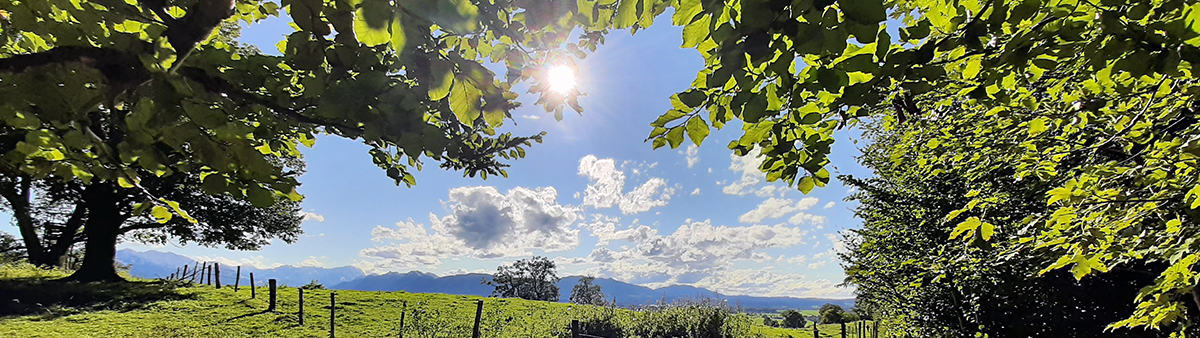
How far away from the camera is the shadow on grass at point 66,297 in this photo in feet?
47.6

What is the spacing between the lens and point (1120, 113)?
12.7ft

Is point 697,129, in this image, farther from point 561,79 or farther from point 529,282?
point 529,282

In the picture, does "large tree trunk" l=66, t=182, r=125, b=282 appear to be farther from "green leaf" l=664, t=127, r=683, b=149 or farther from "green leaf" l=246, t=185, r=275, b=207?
"green leaf" l=664, t=127, r=683, b=149

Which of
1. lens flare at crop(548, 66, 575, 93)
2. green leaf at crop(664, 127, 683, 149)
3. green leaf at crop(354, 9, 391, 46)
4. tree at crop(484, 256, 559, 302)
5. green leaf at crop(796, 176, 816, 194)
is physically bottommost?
tree at crop(484, 256, 559, 302)

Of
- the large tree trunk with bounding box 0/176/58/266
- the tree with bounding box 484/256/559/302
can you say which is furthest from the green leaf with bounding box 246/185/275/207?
the tree with bounding box 484/256/559/302

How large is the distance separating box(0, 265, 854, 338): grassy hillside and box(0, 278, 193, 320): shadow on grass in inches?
0.8

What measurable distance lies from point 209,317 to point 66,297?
494cm

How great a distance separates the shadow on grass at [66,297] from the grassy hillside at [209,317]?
0.02 m

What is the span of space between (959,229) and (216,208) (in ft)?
83.0

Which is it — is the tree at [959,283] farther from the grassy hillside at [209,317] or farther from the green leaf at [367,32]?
the green leaf at [367,32]

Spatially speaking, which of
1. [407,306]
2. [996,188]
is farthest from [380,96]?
[407,306]

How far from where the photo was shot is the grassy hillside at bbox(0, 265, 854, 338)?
1363cm

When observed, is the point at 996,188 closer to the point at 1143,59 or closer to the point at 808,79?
the point at 1143,59

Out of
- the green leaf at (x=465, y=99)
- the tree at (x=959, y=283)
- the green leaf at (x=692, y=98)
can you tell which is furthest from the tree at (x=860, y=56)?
the tree at (x=959, y=283)
